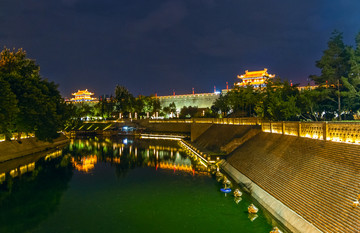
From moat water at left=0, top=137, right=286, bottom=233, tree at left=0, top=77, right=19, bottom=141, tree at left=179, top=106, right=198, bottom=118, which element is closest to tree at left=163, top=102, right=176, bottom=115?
tree at left=179, top=106, right=198, bottom=118

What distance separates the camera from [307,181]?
38.2 ft

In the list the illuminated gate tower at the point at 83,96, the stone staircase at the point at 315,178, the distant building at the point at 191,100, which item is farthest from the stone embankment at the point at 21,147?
the illuminated gate tower at the point at 83,96

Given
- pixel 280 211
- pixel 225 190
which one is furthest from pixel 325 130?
pixel 225 190

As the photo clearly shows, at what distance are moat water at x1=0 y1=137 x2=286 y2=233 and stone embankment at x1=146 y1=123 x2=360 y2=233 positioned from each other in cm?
117

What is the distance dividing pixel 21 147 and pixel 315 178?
3520 cm

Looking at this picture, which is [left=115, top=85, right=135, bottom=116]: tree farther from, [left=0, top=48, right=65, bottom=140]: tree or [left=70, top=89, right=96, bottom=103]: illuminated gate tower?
[left=70, top=89, right=96, bottom=103]: illuminated gate tower

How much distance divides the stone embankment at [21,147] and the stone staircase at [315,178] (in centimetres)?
2732

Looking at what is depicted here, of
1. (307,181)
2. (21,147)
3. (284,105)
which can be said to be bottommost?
(307,181)

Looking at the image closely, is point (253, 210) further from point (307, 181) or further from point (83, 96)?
point (83, 96)

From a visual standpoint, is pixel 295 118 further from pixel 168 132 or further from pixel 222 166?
pixel 168 132

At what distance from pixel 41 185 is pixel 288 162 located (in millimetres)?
17901

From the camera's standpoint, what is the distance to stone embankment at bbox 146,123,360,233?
9.05m

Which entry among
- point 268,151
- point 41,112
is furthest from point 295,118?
point 41,112

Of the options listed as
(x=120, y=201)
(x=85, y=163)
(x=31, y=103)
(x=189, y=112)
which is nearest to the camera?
(x=120, y=201)
